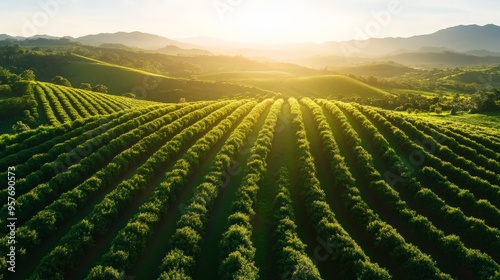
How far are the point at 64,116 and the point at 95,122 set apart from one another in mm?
25683

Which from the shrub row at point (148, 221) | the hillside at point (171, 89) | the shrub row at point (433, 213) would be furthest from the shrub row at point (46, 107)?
the hillside at point (171, 89)

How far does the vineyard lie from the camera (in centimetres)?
2675

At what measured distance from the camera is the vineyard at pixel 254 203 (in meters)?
26.8

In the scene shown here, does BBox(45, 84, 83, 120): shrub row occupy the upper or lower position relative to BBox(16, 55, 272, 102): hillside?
upper

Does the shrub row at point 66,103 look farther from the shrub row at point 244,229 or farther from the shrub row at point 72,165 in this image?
the shrub row at point 244,229

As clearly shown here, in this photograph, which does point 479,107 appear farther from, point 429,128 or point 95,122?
point 95,122

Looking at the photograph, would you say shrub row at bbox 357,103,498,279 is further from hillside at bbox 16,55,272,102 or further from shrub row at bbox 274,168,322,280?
hillside at bbox 16,55,272,102

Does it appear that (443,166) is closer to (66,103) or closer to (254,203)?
(254,203)

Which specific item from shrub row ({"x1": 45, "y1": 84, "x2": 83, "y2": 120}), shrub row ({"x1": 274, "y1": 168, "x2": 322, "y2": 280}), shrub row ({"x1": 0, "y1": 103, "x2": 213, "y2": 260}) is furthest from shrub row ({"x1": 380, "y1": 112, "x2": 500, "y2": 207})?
shrub row ({"x1": 45, "y1": 84, "x2": 83, "y2": 120})

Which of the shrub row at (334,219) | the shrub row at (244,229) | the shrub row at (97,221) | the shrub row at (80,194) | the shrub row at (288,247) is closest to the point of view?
the shrub row at (288,247)

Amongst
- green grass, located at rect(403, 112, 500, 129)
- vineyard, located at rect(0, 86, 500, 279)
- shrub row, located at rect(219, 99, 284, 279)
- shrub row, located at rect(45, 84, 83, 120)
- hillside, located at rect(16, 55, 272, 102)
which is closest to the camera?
shrub row, located at rect(219, 99, 284, 279)

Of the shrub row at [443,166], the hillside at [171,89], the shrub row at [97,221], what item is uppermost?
the shrub row at [443,166]

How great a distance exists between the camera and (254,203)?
3516 centimetres

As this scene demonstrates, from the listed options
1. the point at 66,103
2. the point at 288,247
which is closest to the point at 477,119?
the point at 288,247
